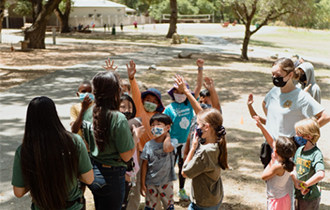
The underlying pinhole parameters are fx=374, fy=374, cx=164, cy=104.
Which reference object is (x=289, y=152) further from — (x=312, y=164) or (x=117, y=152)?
(x=117, y=152)

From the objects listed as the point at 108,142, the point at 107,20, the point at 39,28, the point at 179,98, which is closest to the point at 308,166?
the point at 179,98

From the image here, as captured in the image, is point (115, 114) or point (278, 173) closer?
point (115, 114)

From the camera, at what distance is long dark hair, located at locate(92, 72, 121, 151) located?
3.12 metres

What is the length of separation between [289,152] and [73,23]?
60.6 metres

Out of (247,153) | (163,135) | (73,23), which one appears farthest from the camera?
A: (73,23)

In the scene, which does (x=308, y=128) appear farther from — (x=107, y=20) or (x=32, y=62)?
(x=107, y=20)

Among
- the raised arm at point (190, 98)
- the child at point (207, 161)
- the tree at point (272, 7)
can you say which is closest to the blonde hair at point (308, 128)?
the child at point (207, 161)

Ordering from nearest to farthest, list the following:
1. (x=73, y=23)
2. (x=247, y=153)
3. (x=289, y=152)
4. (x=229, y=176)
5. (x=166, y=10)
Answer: (x=289, y=152), (x=229, y=176), (x=247, y=153), (x=73, y=23), (x=166, y=10)

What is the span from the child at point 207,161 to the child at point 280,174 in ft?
1.94

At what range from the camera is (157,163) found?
13.8 feet

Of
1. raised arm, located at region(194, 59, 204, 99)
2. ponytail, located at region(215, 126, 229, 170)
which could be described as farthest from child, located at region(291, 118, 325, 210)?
raised arm, located at region(194, 59, 204, 99)

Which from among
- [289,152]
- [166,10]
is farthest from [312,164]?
[166,10]

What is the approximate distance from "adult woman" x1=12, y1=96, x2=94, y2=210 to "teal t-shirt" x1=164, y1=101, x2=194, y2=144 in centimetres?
214

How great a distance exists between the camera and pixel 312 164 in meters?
3.87
